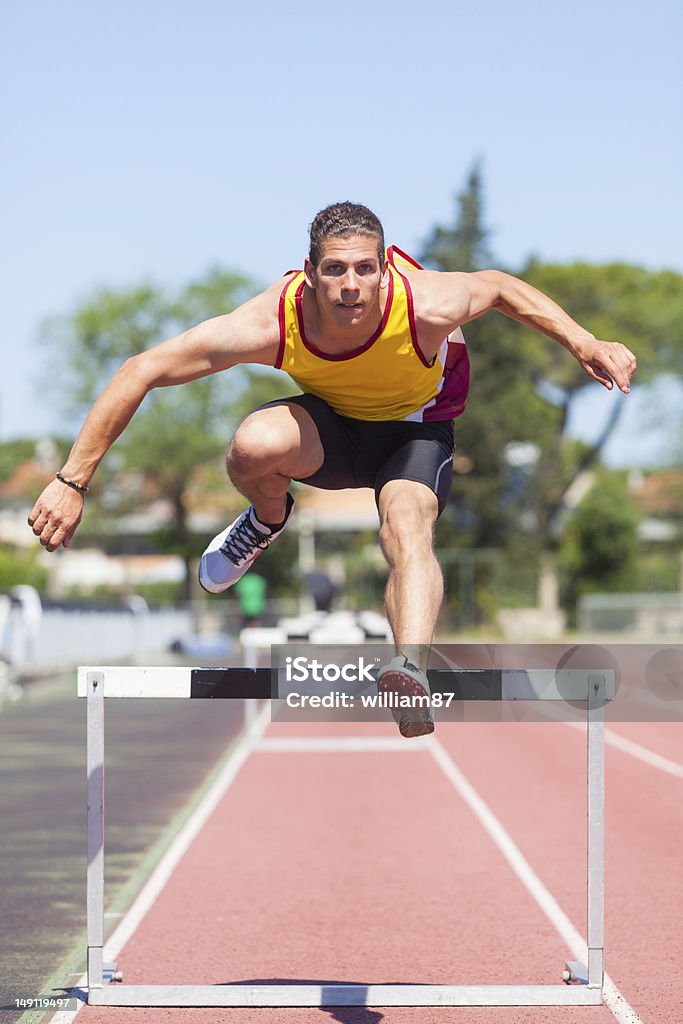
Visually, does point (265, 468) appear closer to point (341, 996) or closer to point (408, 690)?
point (408, 690)

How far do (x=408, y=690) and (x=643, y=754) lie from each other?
29.3ft

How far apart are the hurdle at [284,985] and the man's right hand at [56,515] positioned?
0.55 meters

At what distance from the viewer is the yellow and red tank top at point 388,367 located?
388 cm

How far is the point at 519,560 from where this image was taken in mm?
45625

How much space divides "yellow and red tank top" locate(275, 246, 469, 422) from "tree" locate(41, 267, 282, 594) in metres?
47.6

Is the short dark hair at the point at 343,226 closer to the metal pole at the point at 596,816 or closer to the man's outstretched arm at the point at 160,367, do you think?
the man's outstretched arm at the point at 160,367

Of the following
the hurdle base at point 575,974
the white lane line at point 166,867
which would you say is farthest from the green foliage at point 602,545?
the hurdle base at point 575,974

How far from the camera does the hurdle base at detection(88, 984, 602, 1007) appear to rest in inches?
175

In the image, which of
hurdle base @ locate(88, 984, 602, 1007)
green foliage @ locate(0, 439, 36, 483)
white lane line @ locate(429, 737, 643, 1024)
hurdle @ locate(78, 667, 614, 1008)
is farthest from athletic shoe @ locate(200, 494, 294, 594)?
green foliage @ locate(0, 439, 36, 483)

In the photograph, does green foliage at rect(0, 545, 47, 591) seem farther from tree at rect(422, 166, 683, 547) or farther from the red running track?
the red running track

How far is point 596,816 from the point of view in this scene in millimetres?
4418

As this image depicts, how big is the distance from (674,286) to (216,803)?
50.2 meters

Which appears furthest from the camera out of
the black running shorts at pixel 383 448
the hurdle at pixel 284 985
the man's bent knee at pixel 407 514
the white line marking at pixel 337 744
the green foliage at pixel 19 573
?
the green foliage at pixel 19 573

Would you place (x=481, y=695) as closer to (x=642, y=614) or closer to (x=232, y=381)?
(x=642, y=614)
